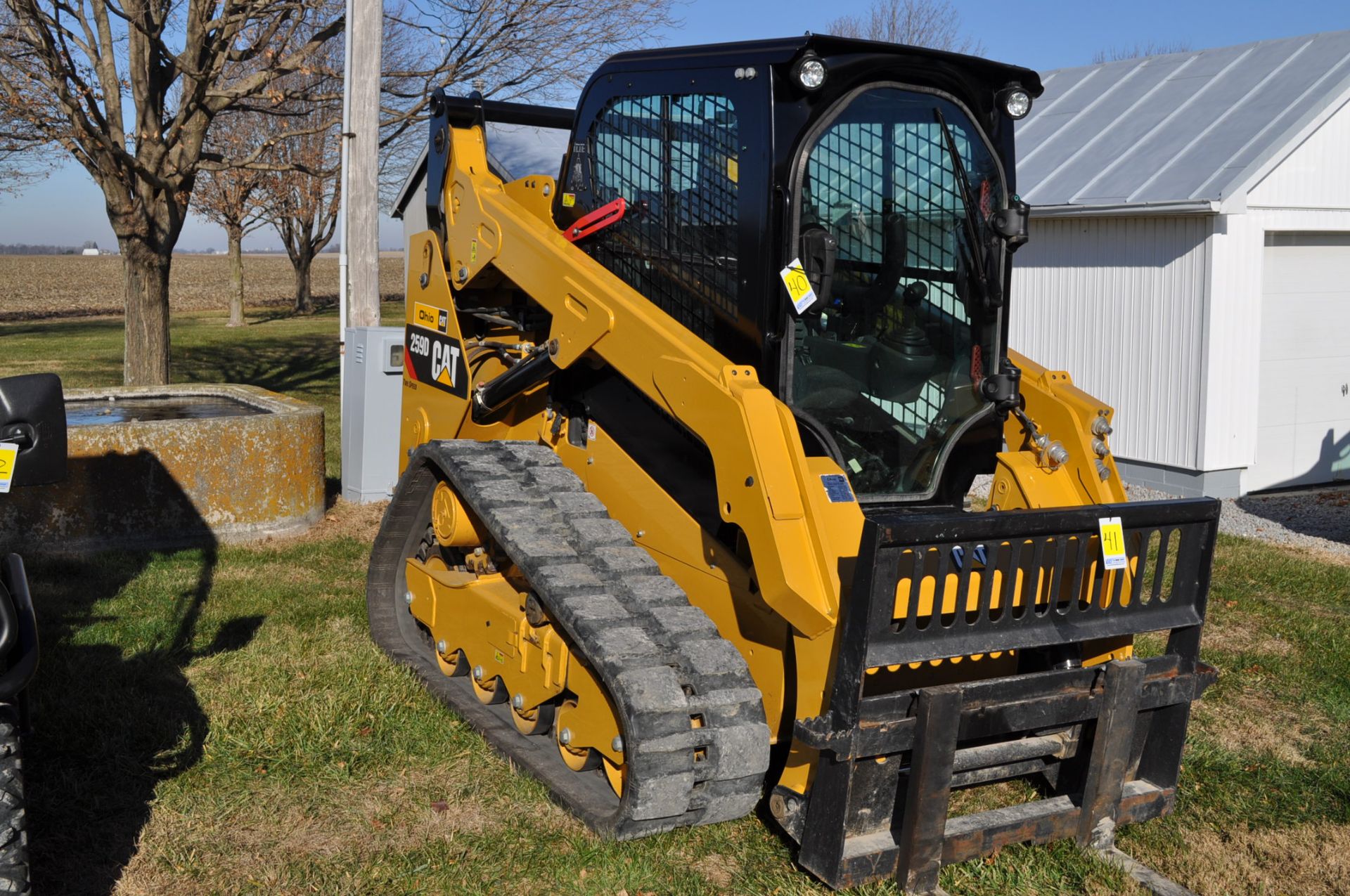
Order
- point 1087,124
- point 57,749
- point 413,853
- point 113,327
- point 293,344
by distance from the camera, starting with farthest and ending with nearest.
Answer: point 113,327, point 293,344, point 1087,124, point 57,749, point 413,853

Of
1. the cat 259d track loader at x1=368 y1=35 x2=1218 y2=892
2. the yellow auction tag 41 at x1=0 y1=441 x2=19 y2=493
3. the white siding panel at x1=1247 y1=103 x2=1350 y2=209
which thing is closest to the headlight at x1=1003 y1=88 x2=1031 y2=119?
the cat 259d track loader at x1=368 y1=35 x2=1218 y2=892

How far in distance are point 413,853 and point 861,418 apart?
2.17m

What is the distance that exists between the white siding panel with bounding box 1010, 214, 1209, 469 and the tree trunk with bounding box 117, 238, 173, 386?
28.6ft

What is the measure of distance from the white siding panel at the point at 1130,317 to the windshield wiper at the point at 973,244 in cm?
754

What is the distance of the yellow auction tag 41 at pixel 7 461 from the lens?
11.6 ft

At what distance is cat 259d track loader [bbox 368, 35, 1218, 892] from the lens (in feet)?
13.4

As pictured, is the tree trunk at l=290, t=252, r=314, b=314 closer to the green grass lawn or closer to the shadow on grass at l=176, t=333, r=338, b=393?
the shadow on grass at l=176, t=333, r=338, b=393

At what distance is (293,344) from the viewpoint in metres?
26.6

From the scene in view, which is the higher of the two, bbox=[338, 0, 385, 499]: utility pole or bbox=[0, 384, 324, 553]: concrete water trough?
bbox=[338, 0, 385, 499]: utility pole

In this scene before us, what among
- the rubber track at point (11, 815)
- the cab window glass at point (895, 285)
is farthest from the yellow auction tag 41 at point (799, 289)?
the rubber track at point (11, 815)

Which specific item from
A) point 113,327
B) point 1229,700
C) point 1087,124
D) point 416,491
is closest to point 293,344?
point 113,327

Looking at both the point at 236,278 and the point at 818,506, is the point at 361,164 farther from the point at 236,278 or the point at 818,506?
the point at 236,278

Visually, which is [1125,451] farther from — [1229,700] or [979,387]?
[979,387]

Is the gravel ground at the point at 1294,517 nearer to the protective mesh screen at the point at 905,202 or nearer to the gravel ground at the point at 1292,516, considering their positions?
the gravel ground at the point at 1292,516
